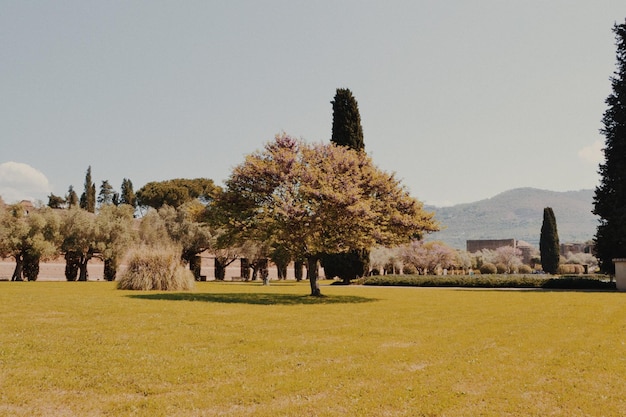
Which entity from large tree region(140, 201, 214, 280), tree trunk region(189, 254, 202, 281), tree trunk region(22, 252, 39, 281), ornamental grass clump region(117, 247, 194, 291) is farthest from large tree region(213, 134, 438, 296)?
tree trunk region(189, 254, 202, 281)

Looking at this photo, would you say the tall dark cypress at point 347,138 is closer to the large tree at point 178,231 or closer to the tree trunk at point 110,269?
the large tree at point 178,231

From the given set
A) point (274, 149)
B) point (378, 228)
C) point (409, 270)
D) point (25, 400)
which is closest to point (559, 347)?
point (25, 400)

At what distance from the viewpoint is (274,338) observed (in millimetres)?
12398

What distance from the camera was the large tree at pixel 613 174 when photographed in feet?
134

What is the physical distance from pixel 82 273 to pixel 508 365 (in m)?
51.4

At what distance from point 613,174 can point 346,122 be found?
2377 centimetres

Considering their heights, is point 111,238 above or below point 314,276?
above

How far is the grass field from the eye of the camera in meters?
6.96

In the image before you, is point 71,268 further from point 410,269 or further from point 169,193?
point 410,269

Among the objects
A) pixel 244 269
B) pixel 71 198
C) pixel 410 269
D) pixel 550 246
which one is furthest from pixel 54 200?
pixel 550 246

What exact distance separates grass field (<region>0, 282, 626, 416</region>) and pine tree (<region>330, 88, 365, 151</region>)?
3117cm

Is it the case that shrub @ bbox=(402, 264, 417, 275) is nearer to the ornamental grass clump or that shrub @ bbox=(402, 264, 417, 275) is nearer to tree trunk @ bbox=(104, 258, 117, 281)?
tree trunk @ bbox=(104, 258, 117, 281)

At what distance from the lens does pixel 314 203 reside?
2511 centimetres

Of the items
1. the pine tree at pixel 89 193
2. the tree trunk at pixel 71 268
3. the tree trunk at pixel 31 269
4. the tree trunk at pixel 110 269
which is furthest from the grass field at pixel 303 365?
the pine tree at pixel 89 193
